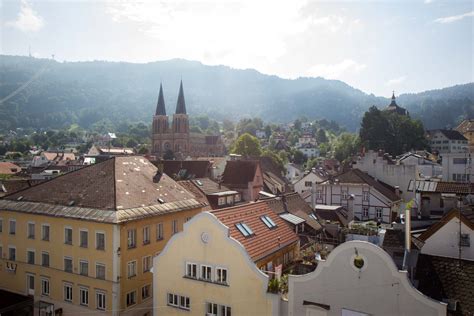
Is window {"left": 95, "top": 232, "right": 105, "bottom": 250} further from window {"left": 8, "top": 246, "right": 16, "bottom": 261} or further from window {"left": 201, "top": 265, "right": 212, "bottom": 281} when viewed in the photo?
window {"left": 201, "top": 265, "right": 212, "bottom": 281}

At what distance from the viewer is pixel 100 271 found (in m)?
24.8

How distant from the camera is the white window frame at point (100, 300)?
24547 millimetres

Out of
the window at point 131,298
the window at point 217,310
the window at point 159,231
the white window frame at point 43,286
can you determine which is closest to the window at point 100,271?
the window at point 131,298

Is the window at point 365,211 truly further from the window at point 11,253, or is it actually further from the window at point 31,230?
the window at point 11,253

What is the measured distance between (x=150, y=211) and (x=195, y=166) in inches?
1121

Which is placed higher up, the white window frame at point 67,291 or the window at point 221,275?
the window at point 221,275

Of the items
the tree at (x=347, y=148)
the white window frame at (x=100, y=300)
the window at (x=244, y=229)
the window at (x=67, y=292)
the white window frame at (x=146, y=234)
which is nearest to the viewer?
the window at (x=244, y=229)

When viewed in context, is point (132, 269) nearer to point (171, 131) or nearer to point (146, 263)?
point (146, 263)

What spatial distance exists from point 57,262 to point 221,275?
45.5ft

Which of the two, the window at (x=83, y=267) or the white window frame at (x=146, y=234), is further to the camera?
the white window frame at (x=146, y=234)

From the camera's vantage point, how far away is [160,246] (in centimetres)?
2722

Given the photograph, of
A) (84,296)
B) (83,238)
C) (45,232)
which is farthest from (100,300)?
(45,232)

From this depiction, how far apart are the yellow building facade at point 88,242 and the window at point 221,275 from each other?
319 inches

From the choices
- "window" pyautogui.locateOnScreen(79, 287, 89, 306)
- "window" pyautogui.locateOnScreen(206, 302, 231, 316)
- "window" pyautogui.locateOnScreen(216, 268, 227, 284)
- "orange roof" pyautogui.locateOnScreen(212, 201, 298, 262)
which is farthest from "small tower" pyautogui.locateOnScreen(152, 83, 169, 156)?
"window" pyautogui.locateOnScreen(216, 268, 227, 284)
